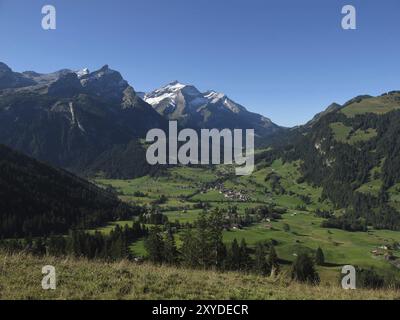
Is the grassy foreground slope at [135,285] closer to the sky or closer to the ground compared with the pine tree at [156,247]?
closer to the sky

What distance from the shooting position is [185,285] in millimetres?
17344

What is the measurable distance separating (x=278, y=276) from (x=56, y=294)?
38.1ft

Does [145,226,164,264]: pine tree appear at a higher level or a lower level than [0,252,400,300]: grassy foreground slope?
lower

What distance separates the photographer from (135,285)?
645 inches

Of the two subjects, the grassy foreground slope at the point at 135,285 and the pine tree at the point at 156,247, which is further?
the pine tree at the point at 156,247

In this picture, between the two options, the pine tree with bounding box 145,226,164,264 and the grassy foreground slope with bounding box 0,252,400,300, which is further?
the pine tree with bounding box 145,226,164,264

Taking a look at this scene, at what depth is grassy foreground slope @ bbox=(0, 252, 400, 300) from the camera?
15.1m

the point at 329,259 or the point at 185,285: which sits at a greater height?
the point at 185,285

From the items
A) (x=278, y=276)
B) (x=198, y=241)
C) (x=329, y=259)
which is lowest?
(x=329, y=259)

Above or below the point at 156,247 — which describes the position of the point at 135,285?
above

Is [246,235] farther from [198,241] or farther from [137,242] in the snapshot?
[198,241]

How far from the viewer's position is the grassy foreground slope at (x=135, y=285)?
596 inches

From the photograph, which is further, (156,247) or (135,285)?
(156,247)
